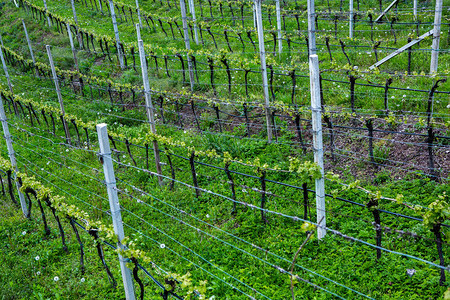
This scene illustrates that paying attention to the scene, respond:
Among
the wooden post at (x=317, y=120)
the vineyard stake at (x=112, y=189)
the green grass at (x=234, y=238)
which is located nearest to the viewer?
the vineyard stake at (x=112, y=189)

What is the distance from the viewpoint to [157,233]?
5.73m

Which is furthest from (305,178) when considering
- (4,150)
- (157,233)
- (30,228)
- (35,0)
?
(35,0)

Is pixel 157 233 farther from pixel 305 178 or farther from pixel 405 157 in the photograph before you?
pixel 405 157

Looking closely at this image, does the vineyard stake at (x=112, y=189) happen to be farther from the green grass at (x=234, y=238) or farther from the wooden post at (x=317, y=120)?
the wooden post at (x=317, y=120)

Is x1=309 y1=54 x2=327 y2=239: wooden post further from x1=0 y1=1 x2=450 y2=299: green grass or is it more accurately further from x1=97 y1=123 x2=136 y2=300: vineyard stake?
x1=97 y1=123 x2=136 y2=300: vineyard stake

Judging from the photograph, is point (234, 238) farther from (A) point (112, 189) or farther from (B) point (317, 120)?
(A) point (112, 189)

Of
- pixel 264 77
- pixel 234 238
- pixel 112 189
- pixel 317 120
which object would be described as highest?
pixel 264 77

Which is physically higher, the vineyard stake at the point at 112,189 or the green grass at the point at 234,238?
the vineyard stake at the point at 112,189

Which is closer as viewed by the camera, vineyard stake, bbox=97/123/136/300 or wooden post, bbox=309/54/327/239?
vineyard stake, bbox=97/123/136/300

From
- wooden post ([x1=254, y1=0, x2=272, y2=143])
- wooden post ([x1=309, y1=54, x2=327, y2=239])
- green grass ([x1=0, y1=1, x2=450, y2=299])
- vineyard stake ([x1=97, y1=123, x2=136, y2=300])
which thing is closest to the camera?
vineyard stake ([x1=97, y1=123, x2=136, y2=300])

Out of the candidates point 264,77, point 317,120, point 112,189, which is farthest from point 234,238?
point 264,77

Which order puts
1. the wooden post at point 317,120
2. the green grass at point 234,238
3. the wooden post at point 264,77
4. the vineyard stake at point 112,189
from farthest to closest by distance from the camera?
1. the wooden post at point 264,77
2. the green grass at point 234,238
3. the wooden post at point 317,120
4. the vineyard stake at point 112,189

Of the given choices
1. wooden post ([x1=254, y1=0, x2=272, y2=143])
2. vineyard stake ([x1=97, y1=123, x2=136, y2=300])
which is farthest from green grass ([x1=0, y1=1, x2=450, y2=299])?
vineyard stake ([x1=97, y1=123, x2=136, y2=300])

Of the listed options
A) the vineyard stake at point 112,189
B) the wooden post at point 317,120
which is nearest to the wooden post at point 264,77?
the wooden post at point 317,120
